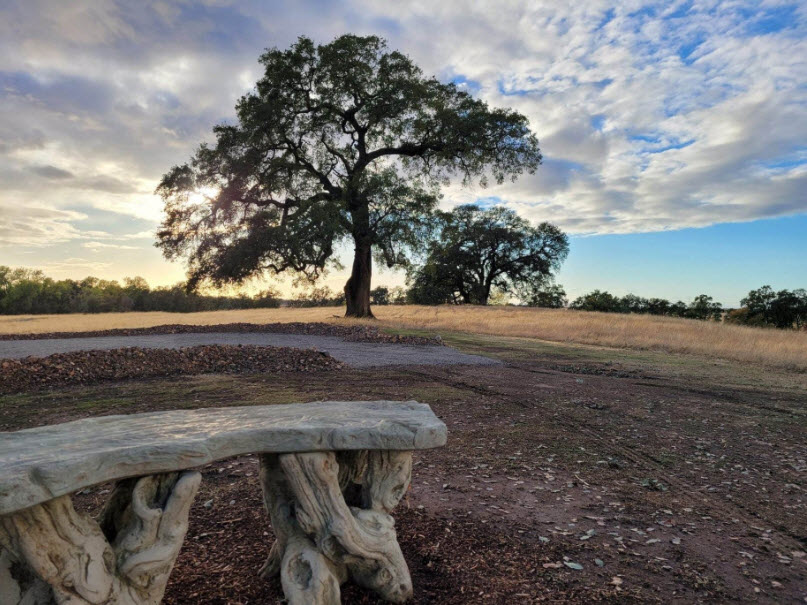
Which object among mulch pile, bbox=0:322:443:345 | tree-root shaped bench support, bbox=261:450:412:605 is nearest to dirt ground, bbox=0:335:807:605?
tree-root shaped bench support, bbox=261:450:412:605

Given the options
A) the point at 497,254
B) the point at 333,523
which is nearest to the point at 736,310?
the point at 497,254

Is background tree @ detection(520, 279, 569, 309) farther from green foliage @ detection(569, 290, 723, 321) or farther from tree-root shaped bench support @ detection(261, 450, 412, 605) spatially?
tree-root shaped bench support @ detection(261, 450, 412, 605)

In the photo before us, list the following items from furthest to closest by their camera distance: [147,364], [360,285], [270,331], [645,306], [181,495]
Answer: [645,306] → [360,285] → [270,331] → [147,364] → [181,495]

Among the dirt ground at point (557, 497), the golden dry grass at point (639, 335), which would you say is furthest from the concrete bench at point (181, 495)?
the golden dry grass at point (639, 335)

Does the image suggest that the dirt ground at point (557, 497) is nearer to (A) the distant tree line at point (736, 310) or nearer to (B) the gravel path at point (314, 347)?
(B) the gravel path at point (314, 347)

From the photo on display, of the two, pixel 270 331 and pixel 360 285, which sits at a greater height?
pixel 360 285

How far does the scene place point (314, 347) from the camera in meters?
13.9

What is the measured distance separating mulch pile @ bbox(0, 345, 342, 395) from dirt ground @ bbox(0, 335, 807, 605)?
878 mm

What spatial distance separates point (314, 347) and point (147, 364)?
4.29 metres

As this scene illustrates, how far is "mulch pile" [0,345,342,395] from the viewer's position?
31.8 feet

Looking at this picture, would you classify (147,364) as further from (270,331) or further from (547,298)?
(547,298)

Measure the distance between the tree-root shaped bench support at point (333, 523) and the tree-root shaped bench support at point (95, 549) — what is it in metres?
0.60

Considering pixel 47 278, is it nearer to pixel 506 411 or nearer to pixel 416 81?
pixel 416 81

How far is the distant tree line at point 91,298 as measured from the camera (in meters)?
46.2
